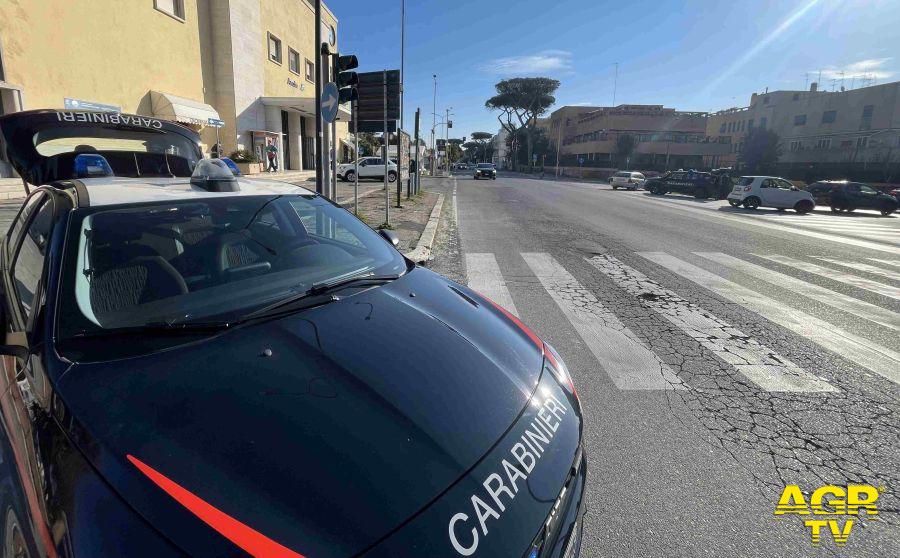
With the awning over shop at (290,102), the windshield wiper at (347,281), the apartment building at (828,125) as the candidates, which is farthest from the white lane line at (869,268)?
the apartment building at (828,125)

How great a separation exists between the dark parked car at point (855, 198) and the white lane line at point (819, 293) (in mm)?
17977

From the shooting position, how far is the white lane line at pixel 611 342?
11.8 ft

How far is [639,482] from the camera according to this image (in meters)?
2.44

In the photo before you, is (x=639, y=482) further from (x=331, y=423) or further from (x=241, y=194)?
(x=241, y=194)

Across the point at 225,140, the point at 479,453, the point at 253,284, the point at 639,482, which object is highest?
the point at 225,140

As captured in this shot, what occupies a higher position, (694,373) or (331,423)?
(331,423)

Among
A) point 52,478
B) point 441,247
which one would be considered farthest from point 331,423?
point 441,247

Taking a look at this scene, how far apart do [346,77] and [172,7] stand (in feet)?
57.0

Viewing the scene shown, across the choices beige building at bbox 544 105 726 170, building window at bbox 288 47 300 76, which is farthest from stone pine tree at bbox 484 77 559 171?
building window at bbox 288 47 300 76

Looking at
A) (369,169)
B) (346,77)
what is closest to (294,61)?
(369,169)

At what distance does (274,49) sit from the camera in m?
30.4

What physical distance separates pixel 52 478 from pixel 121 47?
21.6m

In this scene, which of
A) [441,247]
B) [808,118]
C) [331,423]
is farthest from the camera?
[808,118]

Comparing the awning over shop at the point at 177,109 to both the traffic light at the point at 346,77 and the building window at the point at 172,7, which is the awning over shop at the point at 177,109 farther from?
the traffic light at the point at 346,77
